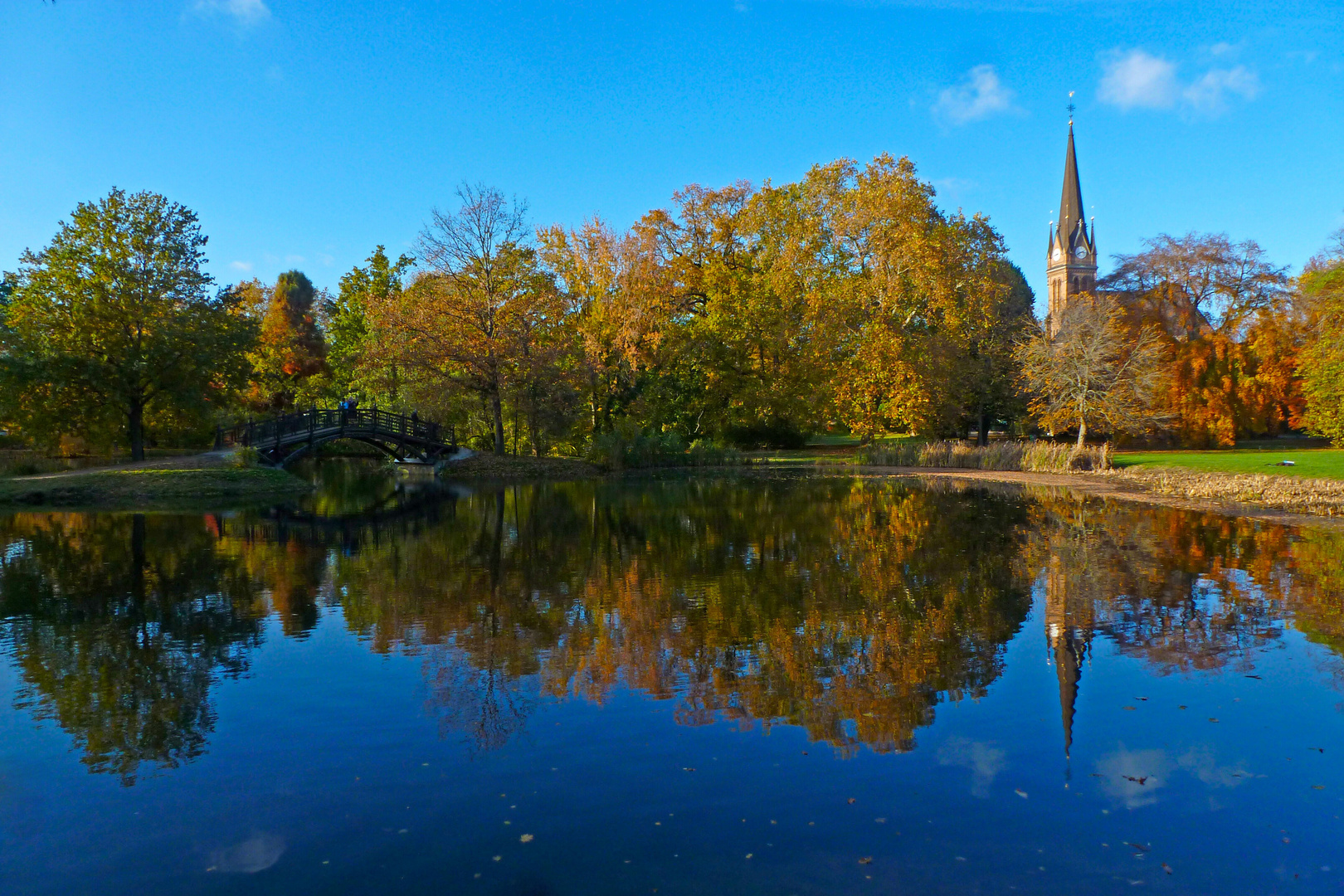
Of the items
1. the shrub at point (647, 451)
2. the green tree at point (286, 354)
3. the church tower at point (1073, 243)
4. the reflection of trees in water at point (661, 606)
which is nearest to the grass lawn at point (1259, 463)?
the reflection of trees in water at point (661, 606)

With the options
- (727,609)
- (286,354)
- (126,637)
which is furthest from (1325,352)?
(286,354)

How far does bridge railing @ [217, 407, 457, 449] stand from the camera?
31.4 meters

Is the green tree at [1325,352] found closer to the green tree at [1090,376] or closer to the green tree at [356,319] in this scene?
the green tree at [1090,376]

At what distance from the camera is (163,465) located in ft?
88.4

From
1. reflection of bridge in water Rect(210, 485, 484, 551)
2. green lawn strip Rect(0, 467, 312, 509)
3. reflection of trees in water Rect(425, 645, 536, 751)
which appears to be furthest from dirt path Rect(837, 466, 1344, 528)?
green lawn strip Rect(0, 467, 312, 509)

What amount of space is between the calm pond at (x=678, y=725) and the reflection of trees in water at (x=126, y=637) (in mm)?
51

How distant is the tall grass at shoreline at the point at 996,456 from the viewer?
32375 mm

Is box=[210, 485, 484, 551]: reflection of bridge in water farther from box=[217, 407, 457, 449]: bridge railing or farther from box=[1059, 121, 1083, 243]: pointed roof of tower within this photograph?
box=[1059, 121, 1083, 243]: pointed roof of tower

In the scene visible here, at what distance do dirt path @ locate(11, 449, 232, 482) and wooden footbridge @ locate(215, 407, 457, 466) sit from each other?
54.9 inches

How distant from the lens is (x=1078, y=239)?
84.8m

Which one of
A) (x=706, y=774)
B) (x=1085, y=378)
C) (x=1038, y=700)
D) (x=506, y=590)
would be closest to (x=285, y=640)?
(x=506, y=590)

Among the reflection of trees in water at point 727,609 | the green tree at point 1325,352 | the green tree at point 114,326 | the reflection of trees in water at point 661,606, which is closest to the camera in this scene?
the reflection of trees in water at point 661,606

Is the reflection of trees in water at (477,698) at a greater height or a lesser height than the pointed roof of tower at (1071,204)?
lesser

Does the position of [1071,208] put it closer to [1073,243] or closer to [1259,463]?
[1073,243]
